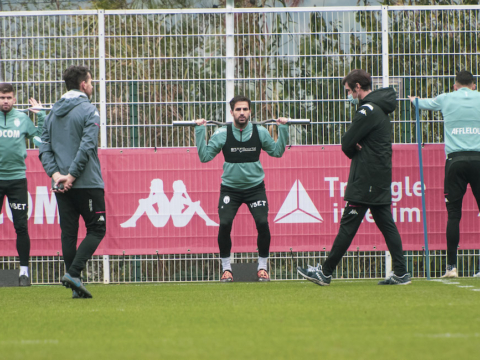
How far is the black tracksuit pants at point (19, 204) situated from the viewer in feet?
28.5

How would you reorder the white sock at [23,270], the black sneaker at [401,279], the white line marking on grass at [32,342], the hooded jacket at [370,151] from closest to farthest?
the white line marking on grass at [32,342], the hooded jacket at [370,151], the black sneaker at [401,279], the white sock at [23,270]

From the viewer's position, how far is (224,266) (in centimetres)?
916

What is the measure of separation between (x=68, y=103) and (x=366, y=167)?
2.74 meters

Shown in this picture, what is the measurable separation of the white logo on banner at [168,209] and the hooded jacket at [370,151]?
261cm

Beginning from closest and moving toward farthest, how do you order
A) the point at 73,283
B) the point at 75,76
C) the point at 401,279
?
the point at 73,283
the point at 75,76
the point at 401,279

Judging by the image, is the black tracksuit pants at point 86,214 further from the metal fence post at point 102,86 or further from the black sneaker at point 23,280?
the metal fence post at point 102,86

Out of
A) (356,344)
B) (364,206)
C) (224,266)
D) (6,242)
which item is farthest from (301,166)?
→ (356,344)

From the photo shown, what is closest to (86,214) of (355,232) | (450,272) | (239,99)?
(355,232)

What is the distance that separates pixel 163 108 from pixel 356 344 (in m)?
6.47

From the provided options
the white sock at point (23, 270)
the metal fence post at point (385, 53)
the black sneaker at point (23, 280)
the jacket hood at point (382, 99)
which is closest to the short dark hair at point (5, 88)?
the white sock at point (23, 270)

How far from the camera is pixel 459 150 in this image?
28.6ft

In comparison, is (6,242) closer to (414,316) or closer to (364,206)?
(364,206)

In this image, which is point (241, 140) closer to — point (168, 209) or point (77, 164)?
point (168, 209)

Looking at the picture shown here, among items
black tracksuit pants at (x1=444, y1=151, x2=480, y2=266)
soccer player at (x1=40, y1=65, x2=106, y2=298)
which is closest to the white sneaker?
black tracksuit pants at (x1=444, y1=151, x2=480, y2=266)
